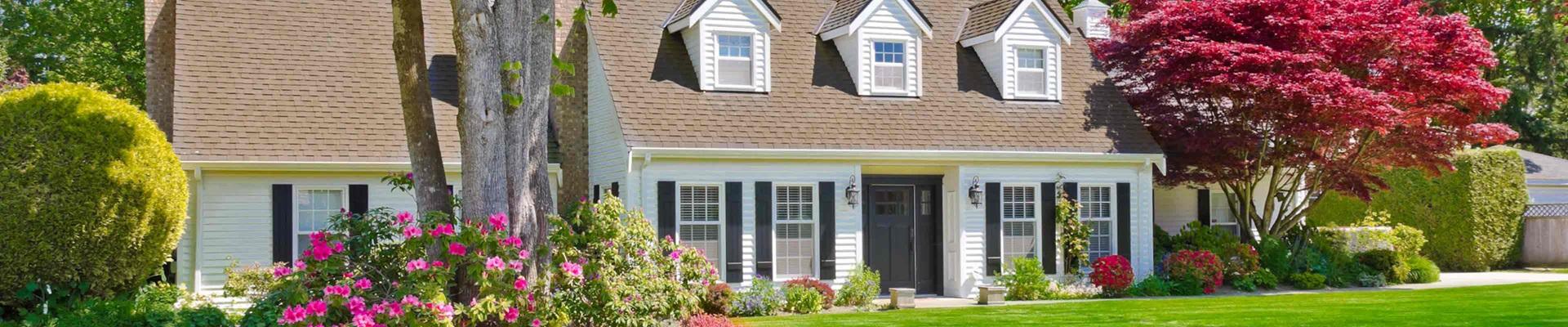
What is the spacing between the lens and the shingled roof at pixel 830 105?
747 inches

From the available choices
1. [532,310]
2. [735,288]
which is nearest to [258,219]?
[735,288]

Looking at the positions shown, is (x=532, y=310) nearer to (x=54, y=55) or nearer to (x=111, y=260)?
(x=111, y=260)

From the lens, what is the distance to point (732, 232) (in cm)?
1878

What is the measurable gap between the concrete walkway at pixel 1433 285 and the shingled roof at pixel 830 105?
2.13m

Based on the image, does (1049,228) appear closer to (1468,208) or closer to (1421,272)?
(1421,272)

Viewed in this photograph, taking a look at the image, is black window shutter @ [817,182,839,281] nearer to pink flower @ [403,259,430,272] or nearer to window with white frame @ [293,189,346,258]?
window with white frame @ [293,189,346,258]

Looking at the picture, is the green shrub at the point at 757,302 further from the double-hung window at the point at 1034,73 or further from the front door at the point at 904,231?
the double-hung window at the point at 1034,73

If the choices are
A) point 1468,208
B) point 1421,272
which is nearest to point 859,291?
point 1421,272

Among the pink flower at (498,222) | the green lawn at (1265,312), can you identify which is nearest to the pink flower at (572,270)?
the pink flower at (498,222)

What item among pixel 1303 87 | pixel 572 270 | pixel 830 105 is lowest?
pixel 572 270

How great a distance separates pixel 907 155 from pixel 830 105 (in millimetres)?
1367

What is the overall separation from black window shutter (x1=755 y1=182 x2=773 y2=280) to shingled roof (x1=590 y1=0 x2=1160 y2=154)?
2.11ft

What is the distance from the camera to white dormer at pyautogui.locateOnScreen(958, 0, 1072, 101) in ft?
69.3

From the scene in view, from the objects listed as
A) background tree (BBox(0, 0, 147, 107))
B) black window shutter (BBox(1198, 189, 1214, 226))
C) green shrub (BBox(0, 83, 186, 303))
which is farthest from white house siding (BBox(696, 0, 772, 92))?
background tree (BBox(0, 0, 147, 107))
